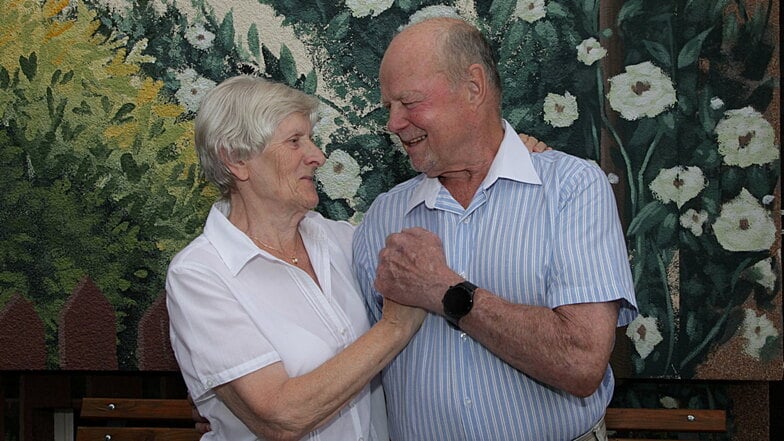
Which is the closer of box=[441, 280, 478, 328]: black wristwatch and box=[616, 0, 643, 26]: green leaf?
box=[441, 280, 478, 328]: black wristwatch

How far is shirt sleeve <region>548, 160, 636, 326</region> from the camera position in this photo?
1.78 metres

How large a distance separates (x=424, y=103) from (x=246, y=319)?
1.94 feet

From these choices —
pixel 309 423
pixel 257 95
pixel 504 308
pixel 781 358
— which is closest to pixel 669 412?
pixel 781 358

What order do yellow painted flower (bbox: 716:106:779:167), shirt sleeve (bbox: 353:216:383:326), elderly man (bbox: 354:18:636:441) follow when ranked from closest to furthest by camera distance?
elderly man (bbox: 354:18:636:441), shirt sleeve (bbox: 353:216:383:326), yellow painted flower (bbox: 716:106:779:167)

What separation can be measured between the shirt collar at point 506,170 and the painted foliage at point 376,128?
0.79m

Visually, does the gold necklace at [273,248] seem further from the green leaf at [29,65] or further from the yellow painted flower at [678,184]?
the green leaf at [29,65]

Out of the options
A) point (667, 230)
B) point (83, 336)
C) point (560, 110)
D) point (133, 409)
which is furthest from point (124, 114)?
point (667, 230)

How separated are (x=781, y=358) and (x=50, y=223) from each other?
7.58 ft

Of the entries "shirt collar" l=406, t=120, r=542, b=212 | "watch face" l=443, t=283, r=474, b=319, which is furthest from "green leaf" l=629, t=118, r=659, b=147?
"watch face" l=443, t=283, r=474, b=319

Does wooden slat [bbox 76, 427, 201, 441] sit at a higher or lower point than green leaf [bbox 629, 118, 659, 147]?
lower

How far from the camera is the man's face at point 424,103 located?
1972 mm

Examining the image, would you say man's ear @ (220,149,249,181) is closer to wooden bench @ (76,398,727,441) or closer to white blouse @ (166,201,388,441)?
white blouse @ (166,201,388,441)

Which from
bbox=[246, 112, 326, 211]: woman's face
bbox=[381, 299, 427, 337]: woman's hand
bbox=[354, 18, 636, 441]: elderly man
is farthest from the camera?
bbox=[246, 112, 326, 211]: woman's face

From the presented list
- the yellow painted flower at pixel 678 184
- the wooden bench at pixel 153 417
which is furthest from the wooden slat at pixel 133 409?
the yellow painted flower at pixel 678 184
